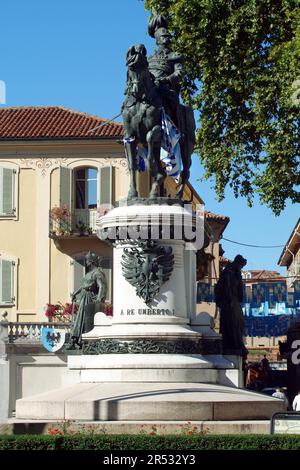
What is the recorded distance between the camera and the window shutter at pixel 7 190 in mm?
49000

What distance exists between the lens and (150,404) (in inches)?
662

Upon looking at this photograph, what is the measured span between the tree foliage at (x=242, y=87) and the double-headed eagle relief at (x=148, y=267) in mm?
12605

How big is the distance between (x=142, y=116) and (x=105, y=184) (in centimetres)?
2856

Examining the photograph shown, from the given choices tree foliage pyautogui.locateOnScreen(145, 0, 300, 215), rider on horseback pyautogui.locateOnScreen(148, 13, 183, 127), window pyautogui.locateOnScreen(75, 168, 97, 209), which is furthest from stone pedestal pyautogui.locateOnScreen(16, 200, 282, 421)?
window pyautogui.locateOnScreen(75, 168, 97, 209)

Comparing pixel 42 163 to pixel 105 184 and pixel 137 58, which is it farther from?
pixel 137 58

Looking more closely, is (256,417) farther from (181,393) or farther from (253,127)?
(253,127)

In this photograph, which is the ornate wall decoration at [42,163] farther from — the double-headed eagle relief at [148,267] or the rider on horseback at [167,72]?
the double-headed eagle relief at [148,267]

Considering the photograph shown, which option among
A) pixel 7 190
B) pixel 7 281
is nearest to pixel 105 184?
pixel 7 190

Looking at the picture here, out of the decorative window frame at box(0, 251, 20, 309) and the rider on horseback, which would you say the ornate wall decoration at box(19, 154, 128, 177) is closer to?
the decorative window frame at box(0, 251, 20, 309)

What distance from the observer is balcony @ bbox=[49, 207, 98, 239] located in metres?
47.9

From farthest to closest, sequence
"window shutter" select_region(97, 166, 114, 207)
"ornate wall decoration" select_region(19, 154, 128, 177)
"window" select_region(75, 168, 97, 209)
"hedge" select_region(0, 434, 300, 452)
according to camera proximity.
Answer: "window" select_region(75, 168, 97, 209) < "ornate wall decoration" select_region(19, 154, 128, 177) < "window shutter" select_region(97, 166, 114, 207) < "hedge" select_region(0, 434, 300, 452)

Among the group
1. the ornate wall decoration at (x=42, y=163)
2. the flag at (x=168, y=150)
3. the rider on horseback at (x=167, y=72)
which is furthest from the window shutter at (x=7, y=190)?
the flag at (x=168, y=150)

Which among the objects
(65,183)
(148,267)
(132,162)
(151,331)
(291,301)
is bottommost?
(151,331)

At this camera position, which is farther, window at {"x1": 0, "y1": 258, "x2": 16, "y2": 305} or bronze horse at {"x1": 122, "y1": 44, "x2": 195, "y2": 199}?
window at {"x1": 0, "y1": 258, "x2": 16, "y2": 305}
